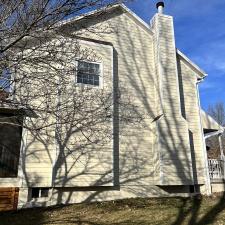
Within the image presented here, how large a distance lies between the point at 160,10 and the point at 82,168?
9.12m

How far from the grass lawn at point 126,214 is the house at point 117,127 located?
998 millimetres

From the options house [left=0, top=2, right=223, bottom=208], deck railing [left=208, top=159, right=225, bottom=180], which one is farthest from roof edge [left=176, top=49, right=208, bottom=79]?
deck railing [left=208, top=159, right=225, bottom=180]

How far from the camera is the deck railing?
48.2 ft

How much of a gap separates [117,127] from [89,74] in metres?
2.56

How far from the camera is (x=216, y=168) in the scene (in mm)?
14969

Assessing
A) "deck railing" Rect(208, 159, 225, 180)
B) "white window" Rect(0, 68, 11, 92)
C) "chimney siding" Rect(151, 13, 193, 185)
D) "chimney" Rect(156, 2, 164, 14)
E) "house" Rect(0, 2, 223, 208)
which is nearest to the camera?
"white window" Rect(0, 68, 11, 92)

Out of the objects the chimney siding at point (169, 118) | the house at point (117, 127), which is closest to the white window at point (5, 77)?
the house at point (117, 127)

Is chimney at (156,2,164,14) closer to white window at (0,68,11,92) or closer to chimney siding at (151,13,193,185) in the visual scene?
chimney siding at (151,13,193,185)

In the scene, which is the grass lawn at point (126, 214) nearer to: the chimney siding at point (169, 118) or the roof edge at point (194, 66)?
the chimney siding at point (169, 118)

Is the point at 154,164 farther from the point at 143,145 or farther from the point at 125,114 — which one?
the point at 125,114

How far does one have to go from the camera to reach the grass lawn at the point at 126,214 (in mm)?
8527

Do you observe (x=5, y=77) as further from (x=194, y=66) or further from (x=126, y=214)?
(x=194, y=66)

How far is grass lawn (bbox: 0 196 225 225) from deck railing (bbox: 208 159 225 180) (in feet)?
11.8

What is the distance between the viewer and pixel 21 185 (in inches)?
434
